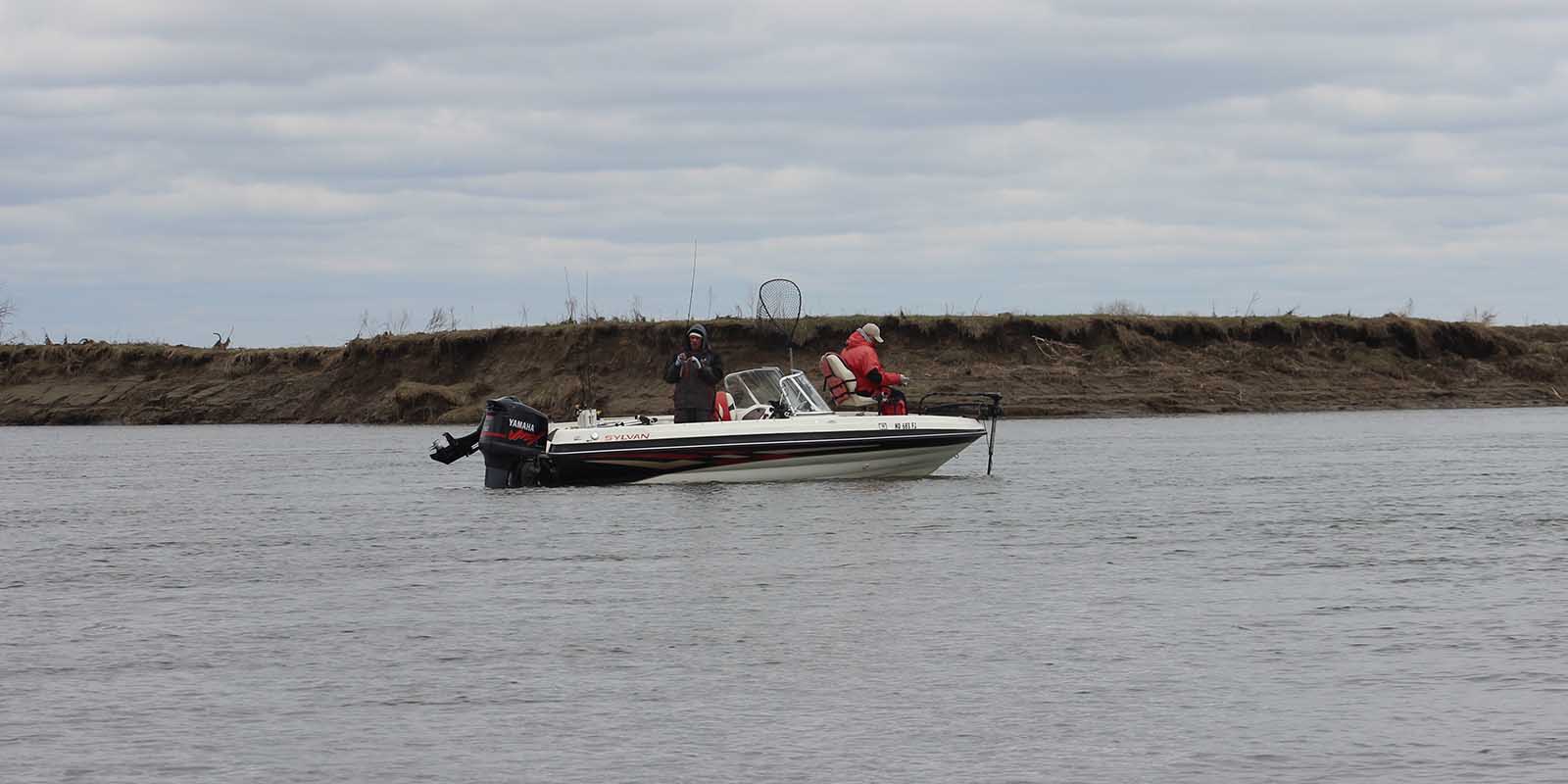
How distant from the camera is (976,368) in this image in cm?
4781

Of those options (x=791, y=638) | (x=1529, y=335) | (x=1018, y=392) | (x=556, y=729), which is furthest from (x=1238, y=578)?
(x=1529, y=335)

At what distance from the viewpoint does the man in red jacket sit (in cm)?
2419

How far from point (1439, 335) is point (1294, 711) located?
153 ft

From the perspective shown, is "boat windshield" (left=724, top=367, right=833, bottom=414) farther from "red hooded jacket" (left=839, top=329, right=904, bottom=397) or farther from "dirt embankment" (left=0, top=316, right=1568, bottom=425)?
"dirt embankment" (left=0, top=316, right=1568, bottom=425)

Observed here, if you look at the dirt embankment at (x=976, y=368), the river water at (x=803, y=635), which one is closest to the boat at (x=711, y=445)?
the river water at (x=803, y=635)

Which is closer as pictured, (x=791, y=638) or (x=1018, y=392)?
(x=791, y=638)

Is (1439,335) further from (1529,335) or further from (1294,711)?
(1294,711)

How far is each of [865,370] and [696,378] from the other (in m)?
2.35

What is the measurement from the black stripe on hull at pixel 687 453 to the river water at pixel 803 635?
396mm

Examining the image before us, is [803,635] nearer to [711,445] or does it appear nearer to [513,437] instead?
[711,445]

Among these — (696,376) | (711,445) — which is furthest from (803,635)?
(696,376)

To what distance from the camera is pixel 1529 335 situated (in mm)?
55406

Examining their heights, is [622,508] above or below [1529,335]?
below

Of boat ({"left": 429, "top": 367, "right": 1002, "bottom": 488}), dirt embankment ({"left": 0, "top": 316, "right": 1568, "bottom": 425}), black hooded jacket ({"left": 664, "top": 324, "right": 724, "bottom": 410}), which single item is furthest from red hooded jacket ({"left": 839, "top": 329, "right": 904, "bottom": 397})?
dirt embankment ({"left": 0, "top": 316, "right": 1568, "bottom": 425})
